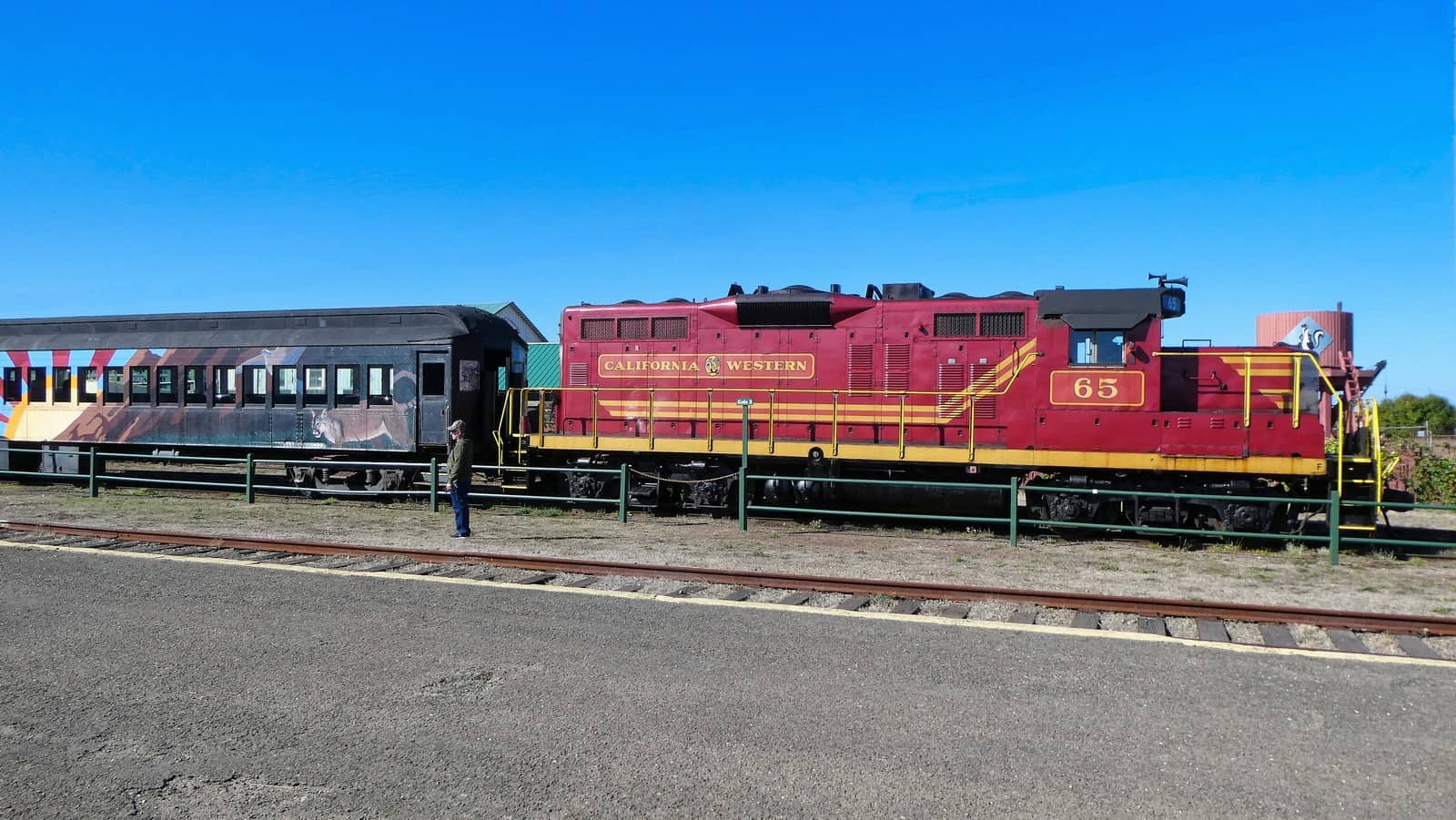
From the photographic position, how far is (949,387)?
1316 cm

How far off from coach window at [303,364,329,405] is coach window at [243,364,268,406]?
90cm

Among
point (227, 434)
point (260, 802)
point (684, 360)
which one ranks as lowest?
point (260, 802)

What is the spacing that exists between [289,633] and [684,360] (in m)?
8.79

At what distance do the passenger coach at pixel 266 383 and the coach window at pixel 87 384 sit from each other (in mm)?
26

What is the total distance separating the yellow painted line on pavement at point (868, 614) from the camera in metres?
6.13

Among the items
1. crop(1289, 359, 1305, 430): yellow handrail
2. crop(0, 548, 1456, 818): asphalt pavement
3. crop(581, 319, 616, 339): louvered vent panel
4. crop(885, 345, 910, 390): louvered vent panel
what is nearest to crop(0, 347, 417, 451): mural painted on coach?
crop(581, 319, 616, 339): louvered vent panel

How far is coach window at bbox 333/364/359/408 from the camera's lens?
15.9 m

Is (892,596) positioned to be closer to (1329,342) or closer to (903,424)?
(903,424)

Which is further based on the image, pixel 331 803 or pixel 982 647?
pixel 982 647

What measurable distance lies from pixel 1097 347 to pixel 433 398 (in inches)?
430

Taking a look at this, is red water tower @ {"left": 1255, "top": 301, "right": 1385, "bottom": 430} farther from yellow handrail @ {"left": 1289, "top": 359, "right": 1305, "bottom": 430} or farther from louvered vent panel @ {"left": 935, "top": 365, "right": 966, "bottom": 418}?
louvered vent panel @ {"left": 935, "top": 365, "right": 966, "bottom": 418}

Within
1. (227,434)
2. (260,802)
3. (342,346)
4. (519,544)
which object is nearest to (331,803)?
(260,802)

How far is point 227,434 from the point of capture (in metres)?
16.6

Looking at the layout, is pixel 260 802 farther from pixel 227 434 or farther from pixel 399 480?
pixel 227 434
